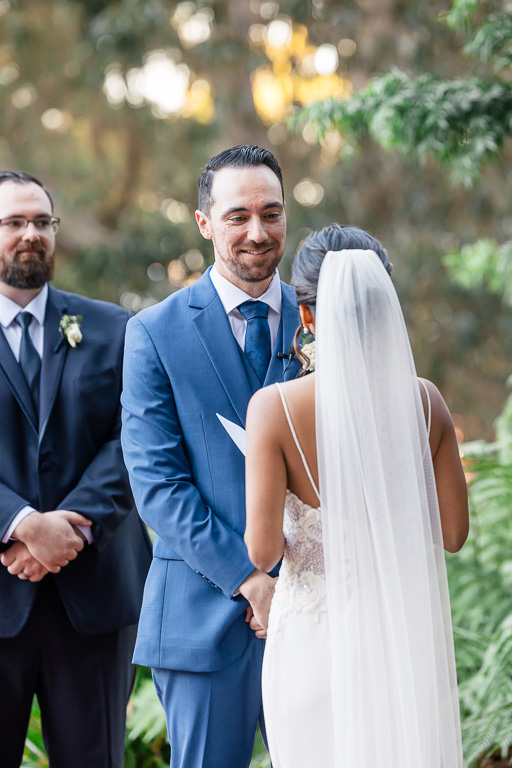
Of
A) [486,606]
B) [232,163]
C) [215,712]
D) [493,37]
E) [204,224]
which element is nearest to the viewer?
[215,712]

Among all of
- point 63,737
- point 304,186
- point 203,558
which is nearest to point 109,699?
point 63,737

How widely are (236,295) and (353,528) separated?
88cm

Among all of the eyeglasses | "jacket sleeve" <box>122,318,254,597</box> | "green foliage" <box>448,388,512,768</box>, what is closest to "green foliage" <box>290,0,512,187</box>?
the eyeglasses

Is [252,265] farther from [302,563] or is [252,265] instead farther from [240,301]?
[302,563]

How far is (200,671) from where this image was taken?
2.50m

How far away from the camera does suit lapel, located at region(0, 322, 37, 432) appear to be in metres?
3.14

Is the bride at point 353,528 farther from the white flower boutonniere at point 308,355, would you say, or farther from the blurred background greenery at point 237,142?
the blurred background greenery at point 237,142

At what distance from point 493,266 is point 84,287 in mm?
7829

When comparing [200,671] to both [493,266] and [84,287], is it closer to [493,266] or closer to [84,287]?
[493,266]

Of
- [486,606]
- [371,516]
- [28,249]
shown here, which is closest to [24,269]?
[28,249]

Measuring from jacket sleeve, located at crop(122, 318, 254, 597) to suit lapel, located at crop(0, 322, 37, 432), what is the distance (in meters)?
0.62

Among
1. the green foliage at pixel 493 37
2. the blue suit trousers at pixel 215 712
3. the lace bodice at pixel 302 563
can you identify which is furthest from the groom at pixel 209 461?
the green foliage at pixel 493 37

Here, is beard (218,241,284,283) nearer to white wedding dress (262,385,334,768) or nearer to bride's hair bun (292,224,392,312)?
bride's hair bun (292,224,392,312)

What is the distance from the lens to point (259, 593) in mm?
2465
